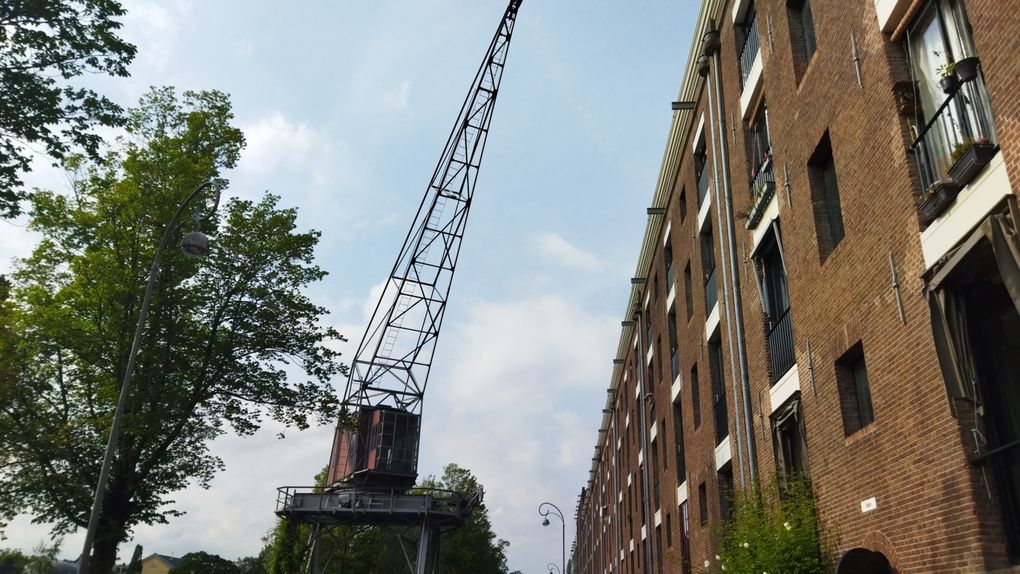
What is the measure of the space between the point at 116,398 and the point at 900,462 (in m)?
20.5

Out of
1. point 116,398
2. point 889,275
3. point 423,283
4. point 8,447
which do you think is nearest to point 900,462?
point 889,275

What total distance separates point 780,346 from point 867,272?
4.20m

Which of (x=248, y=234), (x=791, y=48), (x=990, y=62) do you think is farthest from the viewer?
(x=248, y=234)

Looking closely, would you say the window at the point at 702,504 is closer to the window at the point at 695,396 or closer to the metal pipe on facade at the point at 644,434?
the window at the point at 695,396

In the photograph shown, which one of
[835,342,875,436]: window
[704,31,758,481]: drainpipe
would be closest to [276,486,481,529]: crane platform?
[704,31,758,481]: drainpipe

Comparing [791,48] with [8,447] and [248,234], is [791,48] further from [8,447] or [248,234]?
[8,447]

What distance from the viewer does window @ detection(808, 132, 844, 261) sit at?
1220cm

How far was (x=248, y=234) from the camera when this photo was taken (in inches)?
987

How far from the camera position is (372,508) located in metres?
39.1

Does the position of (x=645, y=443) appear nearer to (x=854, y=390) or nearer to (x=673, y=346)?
(x=673, y=346)

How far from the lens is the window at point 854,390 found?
11.0 metres

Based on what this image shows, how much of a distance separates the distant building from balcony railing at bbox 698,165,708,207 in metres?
119

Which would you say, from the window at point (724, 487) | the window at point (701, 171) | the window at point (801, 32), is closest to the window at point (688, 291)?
the window at point (701, 171)

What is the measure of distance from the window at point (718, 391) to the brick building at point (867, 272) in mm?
68
